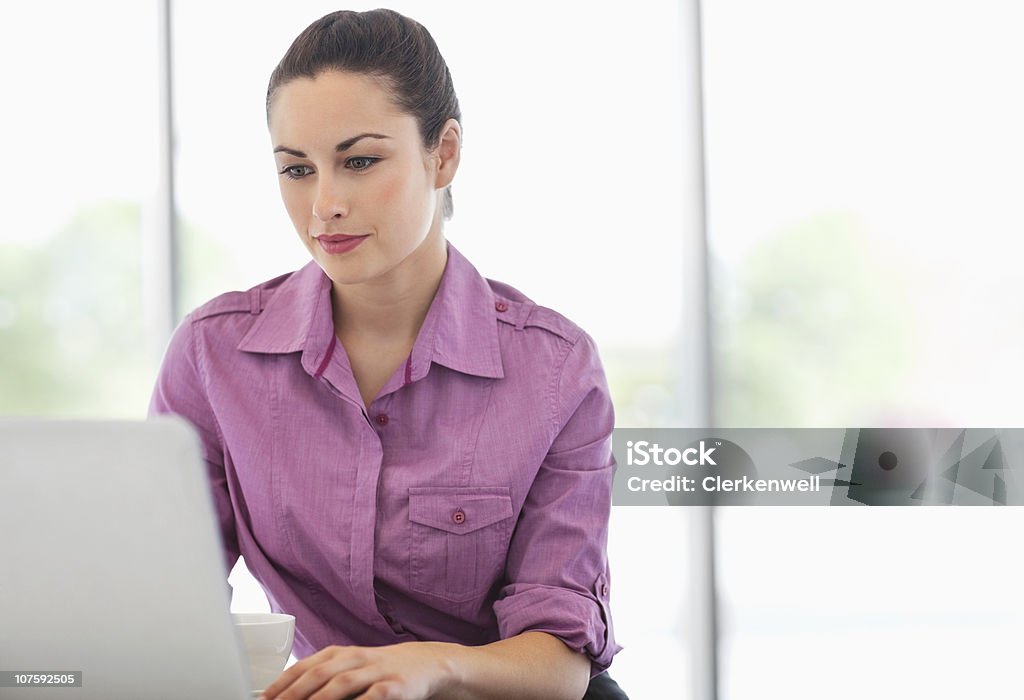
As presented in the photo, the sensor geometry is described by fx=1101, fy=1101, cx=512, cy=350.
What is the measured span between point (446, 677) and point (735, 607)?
6.43 feet

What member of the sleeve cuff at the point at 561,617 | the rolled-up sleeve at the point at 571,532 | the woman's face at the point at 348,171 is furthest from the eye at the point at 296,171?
the sleeve cuff at the point at 561,617

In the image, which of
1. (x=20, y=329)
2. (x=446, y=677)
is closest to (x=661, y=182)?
(x=20, y=329)

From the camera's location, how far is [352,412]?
4.56 feet

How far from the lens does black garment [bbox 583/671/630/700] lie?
4.50ft

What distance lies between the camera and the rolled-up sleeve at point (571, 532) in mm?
1270

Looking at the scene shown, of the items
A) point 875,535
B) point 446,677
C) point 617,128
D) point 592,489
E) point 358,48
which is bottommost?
point 875,535

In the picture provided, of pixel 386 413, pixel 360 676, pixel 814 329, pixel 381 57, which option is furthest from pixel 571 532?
pixel 814 329

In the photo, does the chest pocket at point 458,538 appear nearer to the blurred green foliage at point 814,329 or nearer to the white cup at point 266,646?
the white cup at point 266,646

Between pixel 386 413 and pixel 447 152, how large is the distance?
37 centimetres

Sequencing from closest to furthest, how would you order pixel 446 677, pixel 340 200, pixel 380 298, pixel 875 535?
pixel 446 677 → pixel 340 200 → pixel 380 298 → pixel 875 535

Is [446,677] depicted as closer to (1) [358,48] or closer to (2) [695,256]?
(1) [358,48]

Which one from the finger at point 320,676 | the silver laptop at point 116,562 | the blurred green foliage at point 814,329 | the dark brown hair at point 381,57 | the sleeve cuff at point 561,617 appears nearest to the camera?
the silver laptop at point 116,562

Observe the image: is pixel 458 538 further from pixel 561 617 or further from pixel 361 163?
pixel 361 163

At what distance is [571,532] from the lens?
4.40 ft
